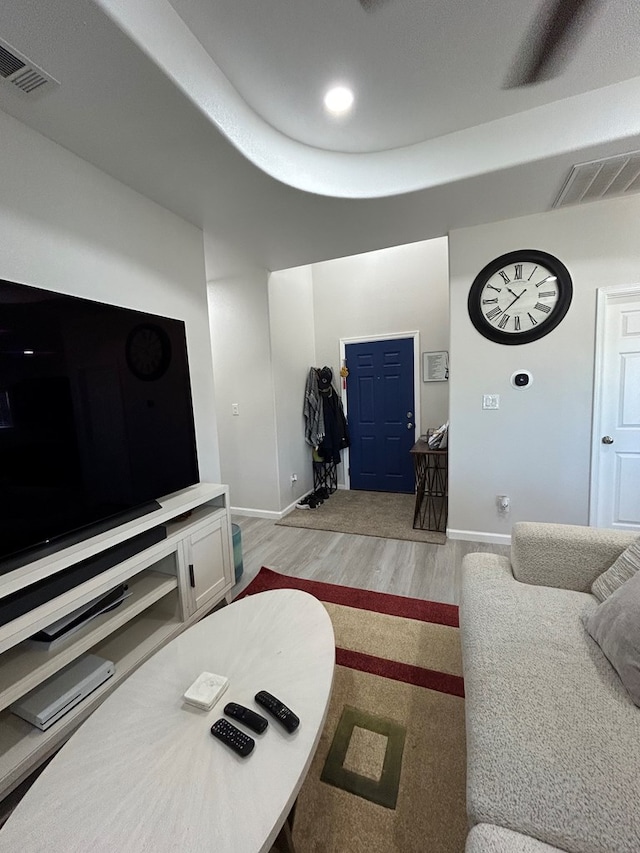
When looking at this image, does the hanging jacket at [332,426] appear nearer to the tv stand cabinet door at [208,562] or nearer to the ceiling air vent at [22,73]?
the tv stand cabinet door at [208,562]

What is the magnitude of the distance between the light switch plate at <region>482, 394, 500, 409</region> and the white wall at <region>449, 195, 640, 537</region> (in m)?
0.03

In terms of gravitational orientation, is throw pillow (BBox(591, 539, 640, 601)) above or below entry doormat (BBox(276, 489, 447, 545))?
above

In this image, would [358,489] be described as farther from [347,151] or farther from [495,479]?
[347,151]

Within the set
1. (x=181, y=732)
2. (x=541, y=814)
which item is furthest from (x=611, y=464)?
(x=181, y=732)

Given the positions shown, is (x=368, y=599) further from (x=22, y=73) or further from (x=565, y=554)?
(x=22, y=73)

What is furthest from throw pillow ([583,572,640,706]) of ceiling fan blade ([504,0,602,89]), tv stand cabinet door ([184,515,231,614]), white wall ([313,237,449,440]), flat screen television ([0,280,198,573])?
white wall ([313,237,449,440])

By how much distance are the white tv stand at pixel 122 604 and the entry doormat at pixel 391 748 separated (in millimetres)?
805

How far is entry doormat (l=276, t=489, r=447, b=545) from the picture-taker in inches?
119

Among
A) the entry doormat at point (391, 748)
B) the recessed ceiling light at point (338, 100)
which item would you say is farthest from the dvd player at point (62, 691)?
the recessed ceiling light at point (338, 100)

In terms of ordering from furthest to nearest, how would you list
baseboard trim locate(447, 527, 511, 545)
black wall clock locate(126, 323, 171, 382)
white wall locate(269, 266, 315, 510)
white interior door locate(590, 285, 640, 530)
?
white wall locate(269, 266, 315, 510), baseboard trim locate(447, 527, 511, 545), white interior door locate(590, 285, 640, 530), black wall clock locate(126, 323, 171, 382)

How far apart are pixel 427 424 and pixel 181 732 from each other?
11.8ft

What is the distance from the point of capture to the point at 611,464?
247cm

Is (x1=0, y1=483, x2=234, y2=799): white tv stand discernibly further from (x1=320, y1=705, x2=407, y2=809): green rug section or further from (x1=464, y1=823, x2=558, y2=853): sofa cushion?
(x1=464, y1=823, x2=558, y2=853): sofa cushion

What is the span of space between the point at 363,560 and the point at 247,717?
1779mm
